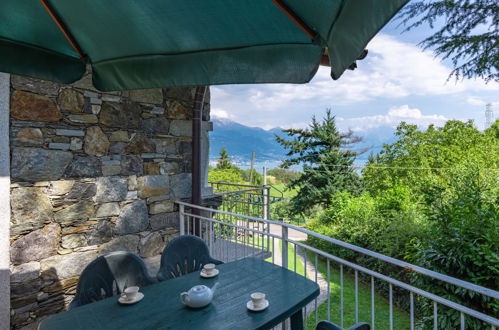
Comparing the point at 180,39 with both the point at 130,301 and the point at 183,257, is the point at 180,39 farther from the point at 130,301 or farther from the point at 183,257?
Result: the point at 183,257

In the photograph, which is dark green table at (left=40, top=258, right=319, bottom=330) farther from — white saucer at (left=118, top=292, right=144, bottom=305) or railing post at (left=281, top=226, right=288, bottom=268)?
railing post at (left=281, top=226, right=288, bottom=268)

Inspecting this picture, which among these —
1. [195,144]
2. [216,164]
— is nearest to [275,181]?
[216,164]

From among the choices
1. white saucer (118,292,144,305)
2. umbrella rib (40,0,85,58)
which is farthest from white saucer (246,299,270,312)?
umbrella rib (40,0,85,58)

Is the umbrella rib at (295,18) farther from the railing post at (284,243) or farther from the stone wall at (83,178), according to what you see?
the stone wall at (83,178)

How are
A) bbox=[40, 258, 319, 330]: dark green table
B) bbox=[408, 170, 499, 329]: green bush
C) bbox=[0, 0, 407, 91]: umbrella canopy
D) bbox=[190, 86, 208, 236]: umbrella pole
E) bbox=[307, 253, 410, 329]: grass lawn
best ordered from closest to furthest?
bbox=[0, 0, 407, 91]: umbrella canopy, bbox=[40, 258, 319, 330]: dark green table, bbox=[408, 170, 499, 329]: green bush, bbox=[190, 86, 208, 236]: umbrella pole, bbox=[307, 253, 410, 329]: grass lawn

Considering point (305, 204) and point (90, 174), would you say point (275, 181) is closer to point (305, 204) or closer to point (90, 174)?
point (305, 204)

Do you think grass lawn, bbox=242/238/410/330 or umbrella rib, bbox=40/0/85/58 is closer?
umbrella rib, bbox=40/0/85/58

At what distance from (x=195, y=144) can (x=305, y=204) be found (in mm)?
12212

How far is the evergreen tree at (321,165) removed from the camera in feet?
48.2

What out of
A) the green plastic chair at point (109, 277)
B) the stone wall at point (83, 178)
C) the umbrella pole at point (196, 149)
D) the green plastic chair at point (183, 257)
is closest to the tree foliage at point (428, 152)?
the umbrella pole at point (196, 149)

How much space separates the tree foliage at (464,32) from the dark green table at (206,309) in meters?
8.30

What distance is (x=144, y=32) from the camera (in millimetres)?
Result: 1428

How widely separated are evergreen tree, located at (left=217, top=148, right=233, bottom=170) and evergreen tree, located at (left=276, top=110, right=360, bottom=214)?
8.85 meters

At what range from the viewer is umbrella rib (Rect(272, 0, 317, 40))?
114cm
